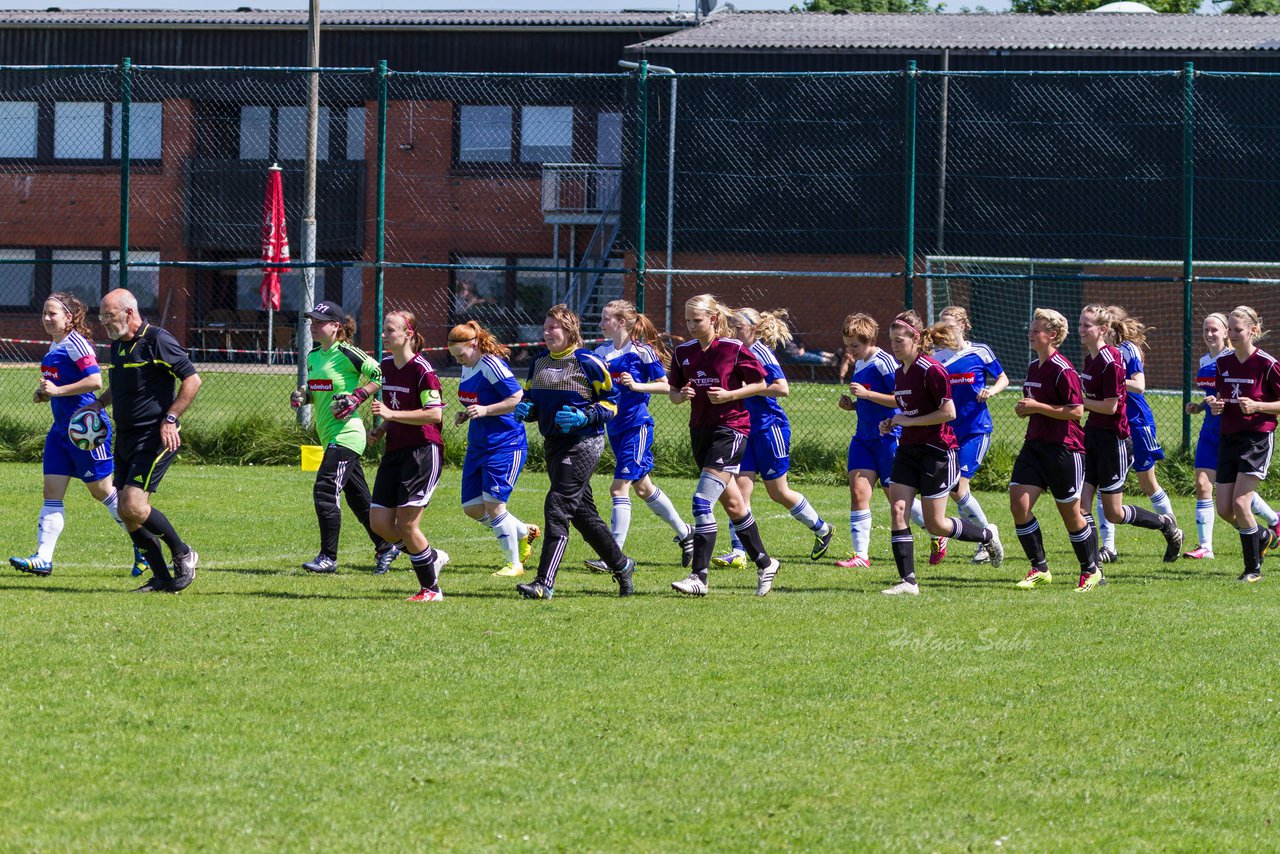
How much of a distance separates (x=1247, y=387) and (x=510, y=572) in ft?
16.7

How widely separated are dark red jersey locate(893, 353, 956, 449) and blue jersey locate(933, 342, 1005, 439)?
1260 mm

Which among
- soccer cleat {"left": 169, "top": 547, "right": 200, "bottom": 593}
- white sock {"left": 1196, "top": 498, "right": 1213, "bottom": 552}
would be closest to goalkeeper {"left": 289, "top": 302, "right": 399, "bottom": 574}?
soccer cleat {"left": 169, "top": 547, "right": 200, "bottom": 593}

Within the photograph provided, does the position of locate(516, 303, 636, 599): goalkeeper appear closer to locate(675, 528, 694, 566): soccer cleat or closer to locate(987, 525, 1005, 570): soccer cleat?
locate(675, 528, 694, 566): soccer cleat

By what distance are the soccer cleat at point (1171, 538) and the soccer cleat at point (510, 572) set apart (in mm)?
4723

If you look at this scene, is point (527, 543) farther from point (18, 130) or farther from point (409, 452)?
point (18, 130)

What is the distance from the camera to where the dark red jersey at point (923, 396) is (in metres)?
9.88

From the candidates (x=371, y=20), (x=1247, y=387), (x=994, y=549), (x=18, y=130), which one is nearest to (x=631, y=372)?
(x=994, y=549)

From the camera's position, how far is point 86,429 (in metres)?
9.89

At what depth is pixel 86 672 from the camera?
6930mm

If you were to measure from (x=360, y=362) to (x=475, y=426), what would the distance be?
3.39 ft

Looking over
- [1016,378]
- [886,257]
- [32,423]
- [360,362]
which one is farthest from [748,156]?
[360,362]

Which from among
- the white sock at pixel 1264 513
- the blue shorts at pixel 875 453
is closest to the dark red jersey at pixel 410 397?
the blue shorts at pixel 875 453

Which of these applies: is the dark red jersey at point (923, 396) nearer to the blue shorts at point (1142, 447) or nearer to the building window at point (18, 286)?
the blue shorts at point (1142, 447)

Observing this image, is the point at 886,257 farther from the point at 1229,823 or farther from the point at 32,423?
the point at 1229,823
